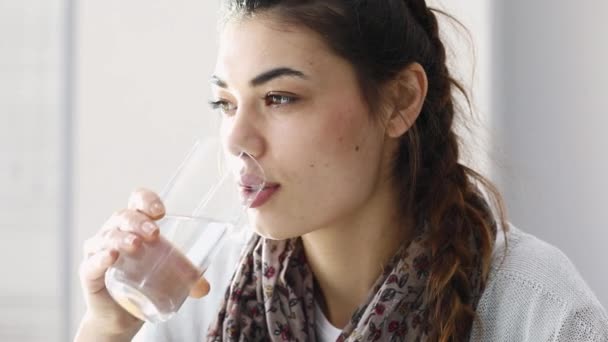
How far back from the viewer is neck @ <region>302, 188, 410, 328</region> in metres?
1.32

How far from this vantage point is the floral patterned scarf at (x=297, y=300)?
125 centimetres

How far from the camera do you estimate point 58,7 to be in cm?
197

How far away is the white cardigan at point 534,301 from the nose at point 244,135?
15.8 inches

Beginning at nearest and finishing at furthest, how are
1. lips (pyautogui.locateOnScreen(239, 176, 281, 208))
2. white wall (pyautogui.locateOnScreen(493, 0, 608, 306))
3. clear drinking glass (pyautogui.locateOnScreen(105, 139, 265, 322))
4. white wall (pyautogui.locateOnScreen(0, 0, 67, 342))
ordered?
clear drinking glass (pyautogui.locateOnScreen(105, 139, 265, 322)), lips (pyautogui.locateOnScreen(239, 176, 281, 208)), white wall (pyautogui.locateOnScreen(0, 0, 67, 342)), white wall (pyautogui.locateOnScreen(493, 0, 608, 306))

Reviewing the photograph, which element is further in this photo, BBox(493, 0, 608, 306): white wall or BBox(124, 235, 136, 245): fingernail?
BBox(493, 0, 608, 306): white wall

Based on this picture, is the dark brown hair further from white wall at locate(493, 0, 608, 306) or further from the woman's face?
white wall at locate(493, 0, 608, 306)

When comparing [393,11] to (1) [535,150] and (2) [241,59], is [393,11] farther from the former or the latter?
(1) [535,150]

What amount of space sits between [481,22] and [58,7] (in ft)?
3.25

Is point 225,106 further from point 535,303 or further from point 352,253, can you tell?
point 535,303

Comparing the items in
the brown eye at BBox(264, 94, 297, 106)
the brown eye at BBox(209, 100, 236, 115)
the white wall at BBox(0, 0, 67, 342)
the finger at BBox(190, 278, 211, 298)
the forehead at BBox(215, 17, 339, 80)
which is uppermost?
the forehead at BBox(215, 17, 339, 80)

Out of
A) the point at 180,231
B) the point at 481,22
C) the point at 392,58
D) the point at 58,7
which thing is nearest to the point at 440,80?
the point at 392,58

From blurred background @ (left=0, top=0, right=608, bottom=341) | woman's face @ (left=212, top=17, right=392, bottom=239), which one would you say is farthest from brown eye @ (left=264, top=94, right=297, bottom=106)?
blurred background @ (left=0, top=0, right=608, bottom=341)

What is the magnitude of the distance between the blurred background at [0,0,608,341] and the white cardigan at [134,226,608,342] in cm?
70

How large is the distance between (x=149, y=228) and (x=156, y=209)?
4 centimetres
